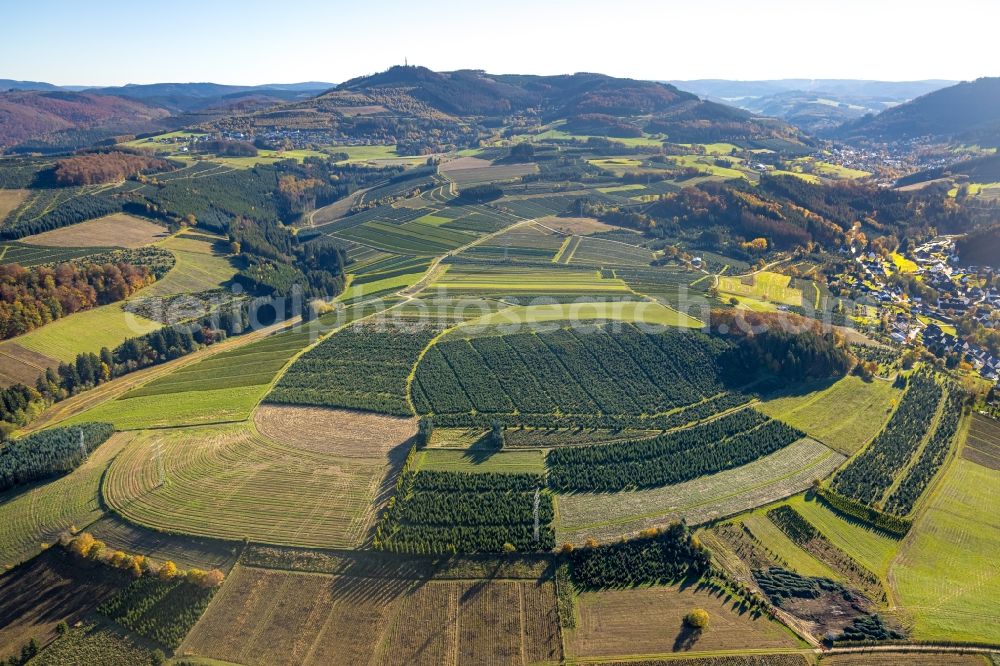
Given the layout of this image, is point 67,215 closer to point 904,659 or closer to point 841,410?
point 841,410

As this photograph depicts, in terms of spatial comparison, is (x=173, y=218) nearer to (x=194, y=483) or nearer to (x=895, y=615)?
(x=194, y=483)

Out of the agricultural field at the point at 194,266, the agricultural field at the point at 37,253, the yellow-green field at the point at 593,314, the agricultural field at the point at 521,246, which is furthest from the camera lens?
the agricultural field at the point at 521,246

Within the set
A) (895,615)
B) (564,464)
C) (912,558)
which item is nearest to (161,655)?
(564,464)

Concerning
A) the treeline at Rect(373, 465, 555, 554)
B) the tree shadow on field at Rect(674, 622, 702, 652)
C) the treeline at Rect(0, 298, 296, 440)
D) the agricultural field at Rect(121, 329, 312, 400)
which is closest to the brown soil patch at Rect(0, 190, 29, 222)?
the treeline at Rect(0, 298, 296, 440)

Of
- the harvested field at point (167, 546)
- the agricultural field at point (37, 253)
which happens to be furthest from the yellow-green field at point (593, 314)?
the agricultural field at point (37, 253)

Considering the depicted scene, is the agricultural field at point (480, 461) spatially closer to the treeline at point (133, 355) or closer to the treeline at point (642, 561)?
the treeline at point (642, 561)

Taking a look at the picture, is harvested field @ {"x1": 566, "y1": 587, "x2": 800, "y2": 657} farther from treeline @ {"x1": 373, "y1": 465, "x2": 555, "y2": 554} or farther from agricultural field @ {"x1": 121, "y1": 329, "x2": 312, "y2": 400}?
agricultural field @ {"x1": 121, "y1": 329, "x2": 312, "y2": 400}

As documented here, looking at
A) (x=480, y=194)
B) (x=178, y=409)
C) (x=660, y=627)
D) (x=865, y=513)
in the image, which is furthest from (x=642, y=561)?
(x=480, y=194)
